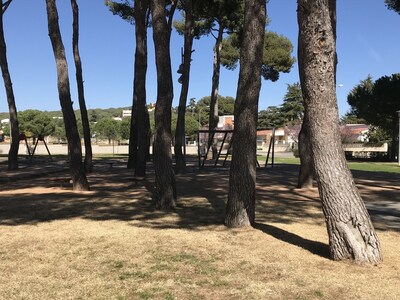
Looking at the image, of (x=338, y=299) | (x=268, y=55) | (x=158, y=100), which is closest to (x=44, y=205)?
(x=158, y=100)

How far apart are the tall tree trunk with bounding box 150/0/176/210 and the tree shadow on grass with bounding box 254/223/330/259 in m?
2.08

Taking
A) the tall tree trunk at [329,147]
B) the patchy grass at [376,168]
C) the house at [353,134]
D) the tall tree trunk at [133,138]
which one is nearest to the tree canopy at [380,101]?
the patchy grass at [376,168]

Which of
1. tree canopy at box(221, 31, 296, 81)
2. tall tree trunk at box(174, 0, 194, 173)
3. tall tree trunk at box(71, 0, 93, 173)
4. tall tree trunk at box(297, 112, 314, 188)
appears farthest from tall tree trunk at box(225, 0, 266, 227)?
tree canopy at box(221, 31, 296, 81)

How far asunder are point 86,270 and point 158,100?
4357mm

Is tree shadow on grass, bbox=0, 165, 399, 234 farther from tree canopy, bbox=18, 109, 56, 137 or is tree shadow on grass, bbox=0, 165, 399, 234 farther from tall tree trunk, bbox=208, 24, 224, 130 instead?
tree canopy, bbox=18, 109, 56, 137

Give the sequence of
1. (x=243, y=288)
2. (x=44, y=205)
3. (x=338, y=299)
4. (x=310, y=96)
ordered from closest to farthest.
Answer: (x=338, y=299) → (x=243, y=288) → (x=310, y=96) → (x=44, y=205)

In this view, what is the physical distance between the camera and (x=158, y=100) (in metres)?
8.41

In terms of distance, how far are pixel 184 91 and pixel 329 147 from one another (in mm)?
13235

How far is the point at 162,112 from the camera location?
836 cm

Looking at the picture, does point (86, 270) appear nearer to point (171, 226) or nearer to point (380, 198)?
point (171, 226)

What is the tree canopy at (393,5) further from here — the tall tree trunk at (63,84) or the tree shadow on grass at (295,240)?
the tree shadow on grass at (295,240)

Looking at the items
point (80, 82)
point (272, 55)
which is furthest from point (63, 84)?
point (272, 55)

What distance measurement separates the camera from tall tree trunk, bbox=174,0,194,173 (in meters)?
16.8

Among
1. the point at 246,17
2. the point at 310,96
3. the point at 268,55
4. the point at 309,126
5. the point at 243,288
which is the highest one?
the point at 268,55
